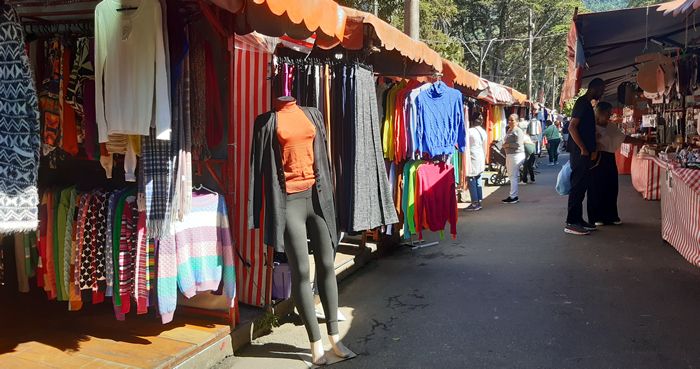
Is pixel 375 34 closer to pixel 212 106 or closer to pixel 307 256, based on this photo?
pixel 212 106

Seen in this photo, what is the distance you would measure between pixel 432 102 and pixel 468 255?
6.76 ft

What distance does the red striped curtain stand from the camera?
4.50 meters

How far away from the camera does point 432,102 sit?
645 cm

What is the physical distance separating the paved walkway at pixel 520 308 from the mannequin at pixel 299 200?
0.49 metres

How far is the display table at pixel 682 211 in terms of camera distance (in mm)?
5766

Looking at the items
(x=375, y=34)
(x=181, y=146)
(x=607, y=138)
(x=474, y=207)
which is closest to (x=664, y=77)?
(x=607, y=138)

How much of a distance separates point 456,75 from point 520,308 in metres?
4.17

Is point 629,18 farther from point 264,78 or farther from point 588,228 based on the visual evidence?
point 264,78

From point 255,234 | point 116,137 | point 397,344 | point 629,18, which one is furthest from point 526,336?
point 629,18

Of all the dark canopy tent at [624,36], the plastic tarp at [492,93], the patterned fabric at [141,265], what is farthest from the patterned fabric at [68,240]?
the plastic tarp at [492,93]

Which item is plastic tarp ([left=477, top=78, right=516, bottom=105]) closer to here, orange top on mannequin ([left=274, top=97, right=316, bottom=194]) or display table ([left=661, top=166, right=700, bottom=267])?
display table ([left=661, top=166, right=700, bottom=267])

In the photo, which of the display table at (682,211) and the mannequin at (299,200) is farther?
the display table at (682,211)

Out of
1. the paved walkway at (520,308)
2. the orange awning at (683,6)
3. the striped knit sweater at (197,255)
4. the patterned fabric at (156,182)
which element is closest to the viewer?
the patterned fabric at (156,182)

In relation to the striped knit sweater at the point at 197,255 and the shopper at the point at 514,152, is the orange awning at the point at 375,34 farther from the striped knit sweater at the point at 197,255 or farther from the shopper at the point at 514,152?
the shopper at the point at 514,152
